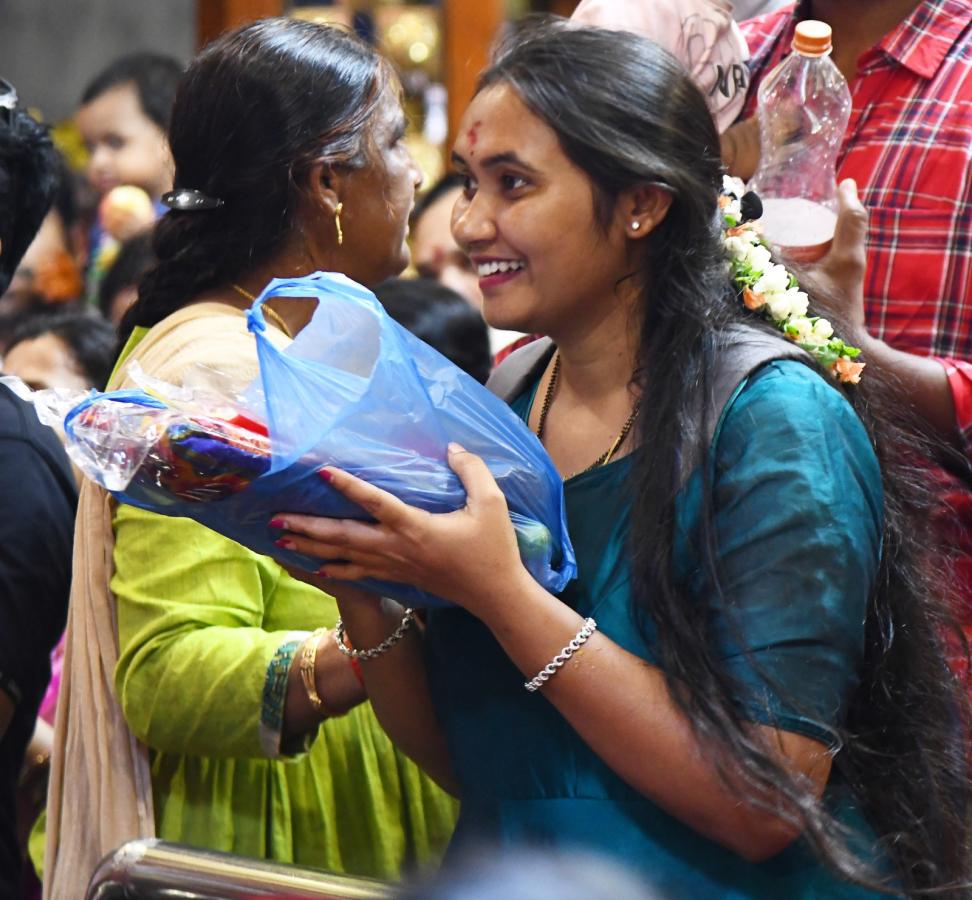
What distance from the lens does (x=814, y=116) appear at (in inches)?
93.0

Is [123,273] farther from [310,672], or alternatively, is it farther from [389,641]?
[389,641]

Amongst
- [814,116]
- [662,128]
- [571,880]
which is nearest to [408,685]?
[662,128]

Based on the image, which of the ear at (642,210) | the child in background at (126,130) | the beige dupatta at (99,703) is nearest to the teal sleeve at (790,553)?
the ear at (642,210)

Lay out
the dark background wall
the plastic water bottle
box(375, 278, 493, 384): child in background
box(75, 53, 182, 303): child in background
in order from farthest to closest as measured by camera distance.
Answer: the dark background wall → box(75, 53, 182, 303): child in background → box(375, 278, 493, 384): child in background → the plastic water bottle

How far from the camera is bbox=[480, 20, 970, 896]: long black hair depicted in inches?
60.6

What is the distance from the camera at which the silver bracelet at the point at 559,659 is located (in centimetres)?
150

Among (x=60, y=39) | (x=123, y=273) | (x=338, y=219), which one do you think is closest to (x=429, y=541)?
(x=338, y=219)

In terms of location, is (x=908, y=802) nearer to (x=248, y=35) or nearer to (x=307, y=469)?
(x=307, y=469)

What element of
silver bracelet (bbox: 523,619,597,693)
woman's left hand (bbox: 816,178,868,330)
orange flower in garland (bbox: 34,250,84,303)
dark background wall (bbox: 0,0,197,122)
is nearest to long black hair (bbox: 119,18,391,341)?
woman's left hand (bbox: 816,178,868,330)

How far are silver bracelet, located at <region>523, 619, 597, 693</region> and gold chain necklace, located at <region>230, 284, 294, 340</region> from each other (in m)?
0.75

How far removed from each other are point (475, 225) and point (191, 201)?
1.86ft

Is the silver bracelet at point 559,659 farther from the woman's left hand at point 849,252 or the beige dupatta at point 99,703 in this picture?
the woman's left hand at point 849,252

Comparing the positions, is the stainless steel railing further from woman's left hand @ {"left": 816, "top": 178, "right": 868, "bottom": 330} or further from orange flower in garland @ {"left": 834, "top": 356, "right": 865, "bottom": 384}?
woman's left hand @ {"left": 816, "top": 178, "right": 868, "bottom": 330}

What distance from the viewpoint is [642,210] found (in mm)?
1701
